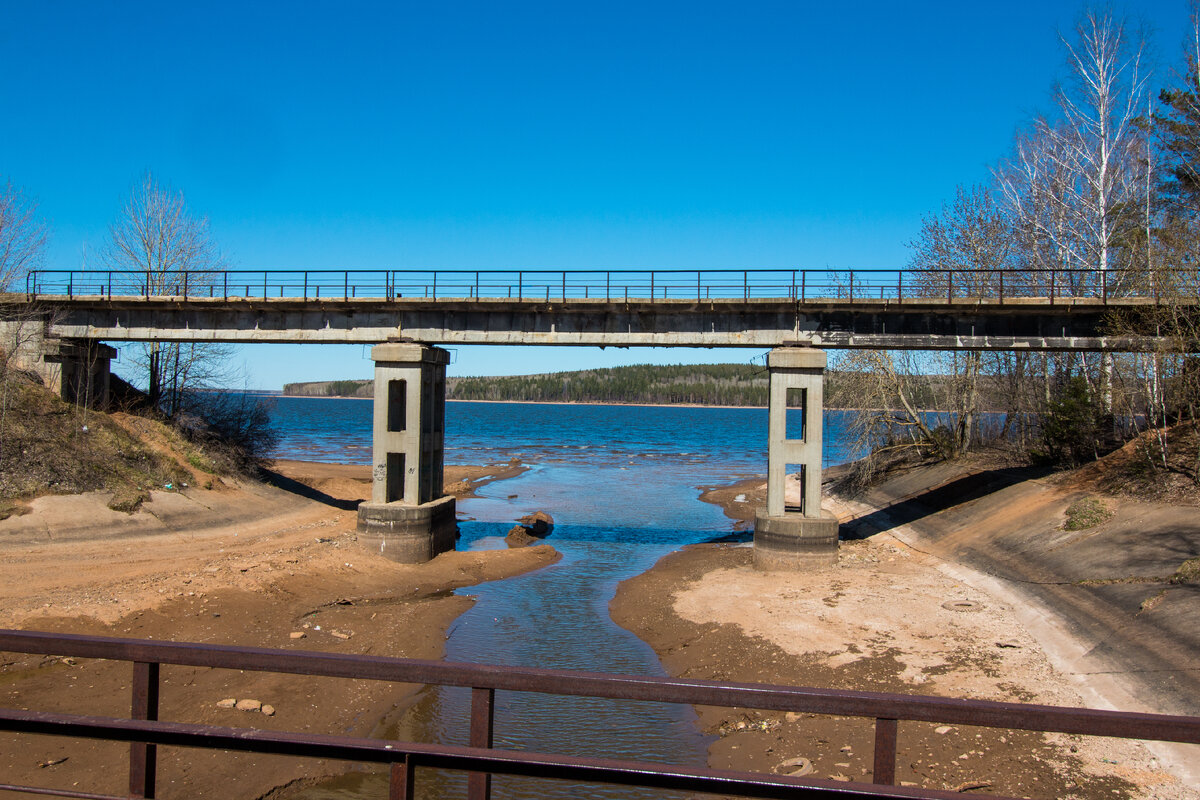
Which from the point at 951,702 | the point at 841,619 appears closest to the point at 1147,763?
the point at 841,619

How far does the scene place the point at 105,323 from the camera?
90.0 feet

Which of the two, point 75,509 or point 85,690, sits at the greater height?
point 75,509

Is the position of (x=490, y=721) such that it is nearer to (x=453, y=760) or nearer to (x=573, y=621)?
(x=453, y=760)

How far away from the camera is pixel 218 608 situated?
57.1ft

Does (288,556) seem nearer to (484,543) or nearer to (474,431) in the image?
(484,543)

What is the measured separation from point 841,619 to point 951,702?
15.5 m

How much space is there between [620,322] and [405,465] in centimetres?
855

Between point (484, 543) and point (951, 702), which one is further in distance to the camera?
point (484, 543)

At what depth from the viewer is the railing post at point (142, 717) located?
361cm

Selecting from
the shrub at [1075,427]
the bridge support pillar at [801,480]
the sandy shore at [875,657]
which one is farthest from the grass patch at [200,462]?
the shrub at [1075,427]

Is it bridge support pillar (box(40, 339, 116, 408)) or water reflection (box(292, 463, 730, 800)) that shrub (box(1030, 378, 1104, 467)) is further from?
bridge support pillar (box(40, 339, 116, 408))

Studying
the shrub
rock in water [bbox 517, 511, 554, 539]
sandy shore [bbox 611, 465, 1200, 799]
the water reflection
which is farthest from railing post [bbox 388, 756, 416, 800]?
the shrub

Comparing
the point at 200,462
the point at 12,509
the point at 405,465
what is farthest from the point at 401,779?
the point at 200,462

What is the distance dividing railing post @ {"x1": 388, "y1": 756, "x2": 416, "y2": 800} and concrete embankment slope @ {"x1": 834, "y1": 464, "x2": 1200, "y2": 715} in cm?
1185
